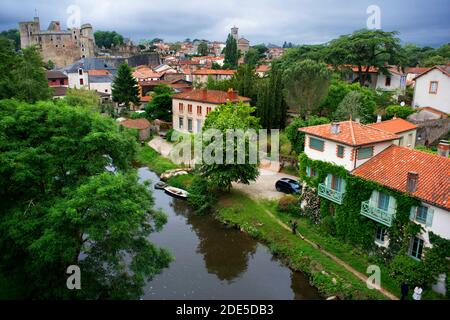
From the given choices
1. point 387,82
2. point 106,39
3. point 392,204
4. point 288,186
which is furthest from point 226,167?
point 106,39

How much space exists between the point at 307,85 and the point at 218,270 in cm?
2557

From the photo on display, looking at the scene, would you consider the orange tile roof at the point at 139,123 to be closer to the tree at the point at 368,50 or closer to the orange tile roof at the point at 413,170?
the tree at the point at 368,50

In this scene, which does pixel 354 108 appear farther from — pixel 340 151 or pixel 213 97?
pixel 213 97

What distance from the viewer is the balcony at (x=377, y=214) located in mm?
19573

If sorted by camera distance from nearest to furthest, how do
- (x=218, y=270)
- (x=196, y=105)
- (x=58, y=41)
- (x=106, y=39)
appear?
(x=218, y=270) → (x=196, y=105) → (x=58, y=41) → (x=106, y=39)

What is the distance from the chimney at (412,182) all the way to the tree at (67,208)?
12401 millimetres

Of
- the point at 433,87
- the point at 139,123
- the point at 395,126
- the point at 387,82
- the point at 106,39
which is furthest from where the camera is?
the point at 106,39

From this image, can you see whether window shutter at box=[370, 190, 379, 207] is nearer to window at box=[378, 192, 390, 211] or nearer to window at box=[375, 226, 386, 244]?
window at box=[378, 192, 390, 211]

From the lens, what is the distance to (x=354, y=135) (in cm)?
2284

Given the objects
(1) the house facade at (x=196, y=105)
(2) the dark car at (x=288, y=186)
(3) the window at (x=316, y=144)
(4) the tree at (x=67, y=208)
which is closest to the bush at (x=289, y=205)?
(2) the dark car at (x=288, y=186)

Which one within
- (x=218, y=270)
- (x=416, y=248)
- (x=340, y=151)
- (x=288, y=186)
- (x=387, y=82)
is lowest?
(x=218, y=270)

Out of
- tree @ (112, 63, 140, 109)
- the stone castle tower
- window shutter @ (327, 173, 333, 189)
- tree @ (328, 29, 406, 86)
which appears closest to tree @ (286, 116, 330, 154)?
window shutter @ (327, 173, 333, 189)

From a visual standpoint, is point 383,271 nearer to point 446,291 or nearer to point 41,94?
point 446,291

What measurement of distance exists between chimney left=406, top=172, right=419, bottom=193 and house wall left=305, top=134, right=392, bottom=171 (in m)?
3.73
